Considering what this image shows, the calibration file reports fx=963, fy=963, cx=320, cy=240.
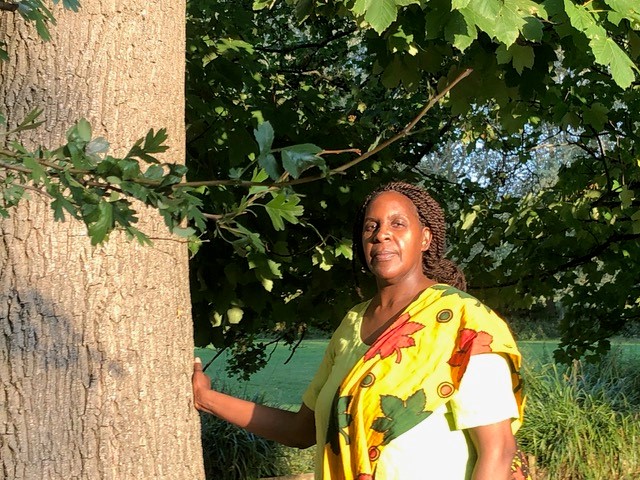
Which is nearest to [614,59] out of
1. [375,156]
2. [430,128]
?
[375,156]

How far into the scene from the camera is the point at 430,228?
2.76m

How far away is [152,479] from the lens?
2.28 meters

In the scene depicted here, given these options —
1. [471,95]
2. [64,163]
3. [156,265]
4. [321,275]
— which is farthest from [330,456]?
[321,275]

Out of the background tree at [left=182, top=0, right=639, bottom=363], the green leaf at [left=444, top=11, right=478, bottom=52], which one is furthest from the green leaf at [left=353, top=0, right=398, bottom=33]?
the green leaf at [left=444, top=11, right=478, bottom=52]

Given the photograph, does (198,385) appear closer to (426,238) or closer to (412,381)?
(412,381)

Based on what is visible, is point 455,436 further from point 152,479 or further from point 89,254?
point 89,254

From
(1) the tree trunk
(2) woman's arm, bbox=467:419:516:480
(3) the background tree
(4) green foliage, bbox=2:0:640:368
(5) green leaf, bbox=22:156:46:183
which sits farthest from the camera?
(3) the background tree

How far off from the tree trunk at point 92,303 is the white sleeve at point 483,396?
0.68m

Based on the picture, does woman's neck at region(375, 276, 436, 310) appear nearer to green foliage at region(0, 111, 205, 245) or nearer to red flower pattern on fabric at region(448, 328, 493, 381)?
red flower pattern on fabric at region(448, 328, 493, 381)

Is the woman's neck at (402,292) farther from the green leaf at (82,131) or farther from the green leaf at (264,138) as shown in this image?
the green leaf at (82,131)

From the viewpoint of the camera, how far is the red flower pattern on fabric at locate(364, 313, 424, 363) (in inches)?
96.4

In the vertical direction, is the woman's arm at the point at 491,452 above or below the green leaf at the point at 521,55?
below

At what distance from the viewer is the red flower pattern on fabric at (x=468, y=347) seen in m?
2.33

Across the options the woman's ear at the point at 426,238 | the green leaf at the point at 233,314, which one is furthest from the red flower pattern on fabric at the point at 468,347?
the green leaf at the point at 233,314
